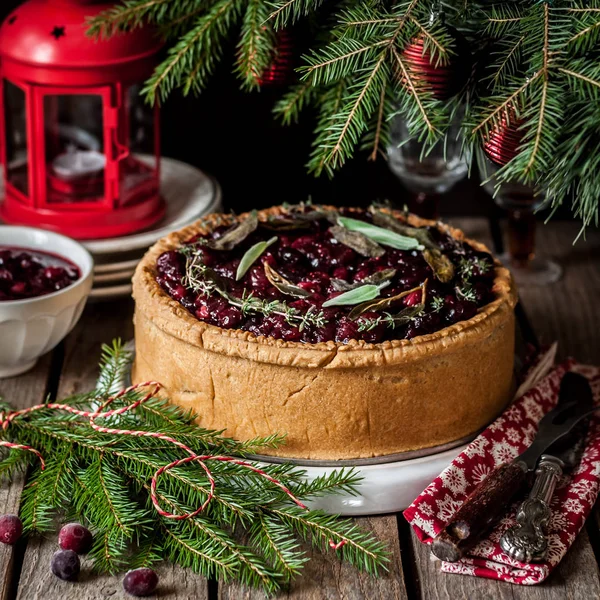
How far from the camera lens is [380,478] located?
149 cm

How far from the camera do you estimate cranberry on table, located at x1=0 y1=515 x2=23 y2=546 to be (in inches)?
55.7

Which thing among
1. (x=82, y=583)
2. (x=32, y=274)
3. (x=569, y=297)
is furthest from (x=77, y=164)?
(x=569, y=297)

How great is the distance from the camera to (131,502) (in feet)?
4.76

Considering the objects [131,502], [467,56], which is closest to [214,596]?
[131,502]

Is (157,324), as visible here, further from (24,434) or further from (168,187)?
(168,187)

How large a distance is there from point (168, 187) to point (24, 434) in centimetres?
89

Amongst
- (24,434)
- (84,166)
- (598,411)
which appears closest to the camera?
(24,434)

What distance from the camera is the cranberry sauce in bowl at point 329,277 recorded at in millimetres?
1508

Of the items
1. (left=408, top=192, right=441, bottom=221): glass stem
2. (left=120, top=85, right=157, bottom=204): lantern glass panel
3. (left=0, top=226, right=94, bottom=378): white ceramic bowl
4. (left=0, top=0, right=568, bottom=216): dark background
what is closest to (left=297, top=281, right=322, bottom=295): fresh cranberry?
(left=0, top=226, right=94, bottom=378): white ceramic bowl

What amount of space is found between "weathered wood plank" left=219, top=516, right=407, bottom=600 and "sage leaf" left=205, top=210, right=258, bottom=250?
577 millimetres

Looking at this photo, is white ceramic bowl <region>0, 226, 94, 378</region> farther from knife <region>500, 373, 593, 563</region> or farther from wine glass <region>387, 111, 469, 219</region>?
knife <region>500, 373, 593, 563</region>

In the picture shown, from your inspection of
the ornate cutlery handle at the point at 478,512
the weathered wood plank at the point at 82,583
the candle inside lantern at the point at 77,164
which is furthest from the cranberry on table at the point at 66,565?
the candle inside lantern at the point at 77,164

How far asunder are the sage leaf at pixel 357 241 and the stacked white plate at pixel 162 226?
498mm

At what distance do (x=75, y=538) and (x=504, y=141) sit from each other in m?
0.87
